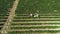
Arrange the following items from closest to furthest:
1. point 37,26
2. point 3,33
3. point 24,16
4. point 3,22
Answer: point 3,33 → point 37,26 → point 3,22 → point 24,16

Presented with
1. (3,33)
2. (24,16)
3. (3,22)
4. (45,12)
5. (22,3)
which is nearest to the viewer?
(3,33)

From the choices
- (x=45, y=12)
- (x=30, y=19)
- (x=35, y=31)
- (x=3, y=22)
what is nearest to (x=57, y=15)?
(x=45, y=12)

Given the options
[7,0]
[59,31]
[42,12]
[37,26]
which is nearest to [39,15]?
[42,12]

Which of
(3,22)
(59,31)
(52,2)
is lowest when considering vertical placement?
(59,31)

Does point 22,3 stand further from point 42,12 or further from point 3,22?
point 3,22

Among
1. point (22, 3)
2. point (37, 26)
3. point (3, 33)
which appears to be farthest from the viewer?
point (22, 3)

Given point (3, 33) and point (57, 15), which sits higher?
point (57, 15)

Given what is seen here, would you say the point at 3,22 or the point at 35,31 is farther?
the point at 3,22

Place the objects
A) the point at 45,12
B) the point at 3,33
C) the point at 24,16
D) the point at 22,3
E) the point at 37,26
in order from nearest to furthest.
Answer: the point at 3,33 < the point at 37,26 < the point at 24,16 < the point at 45,12 < the point at 22,3

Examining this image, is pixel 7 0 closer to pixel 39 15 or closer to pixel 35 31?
pixel 39 15
